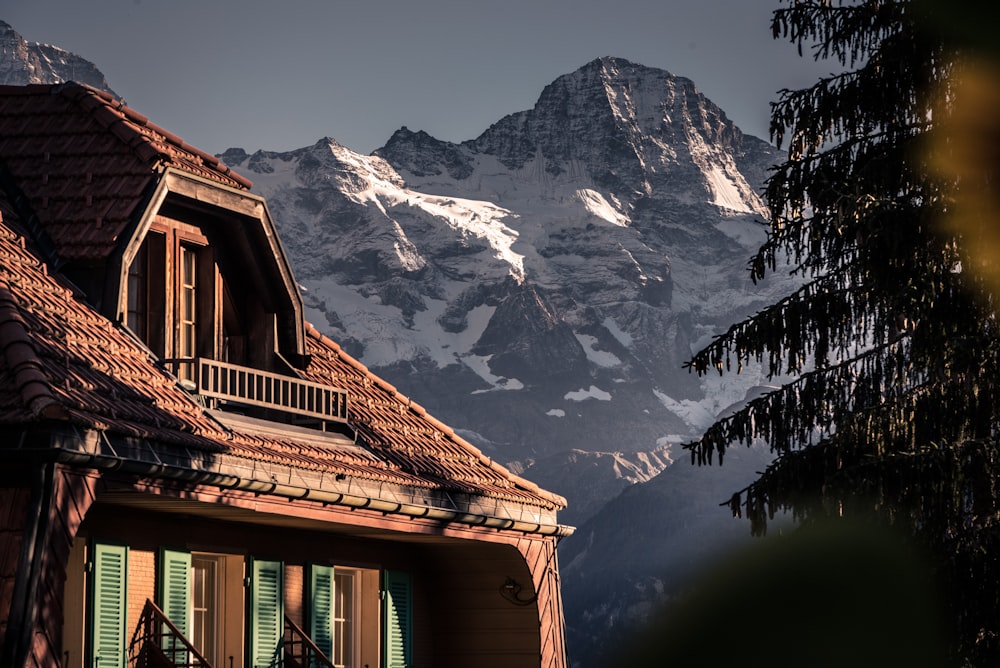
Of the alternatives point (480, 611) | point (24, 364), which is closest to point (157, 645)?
point (24, 364)

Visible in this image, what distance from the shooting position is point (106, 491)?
10.6m

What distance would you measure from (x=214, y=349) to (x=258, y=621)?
2346 mm

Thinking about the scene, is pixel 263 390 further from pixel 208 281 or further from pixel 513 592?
pixel 513 592

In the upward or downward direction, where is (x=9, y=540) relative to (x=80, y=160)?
downward

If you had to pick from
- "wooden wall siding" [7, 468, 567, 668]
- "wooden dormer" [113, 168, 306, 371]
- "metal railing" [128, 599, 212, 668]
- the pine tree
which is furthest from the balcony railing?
the pine tree

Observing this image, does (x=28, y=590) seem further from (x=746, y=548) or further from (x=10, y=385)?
(x=746, y=548)

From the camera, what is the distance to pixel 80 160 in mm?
13688

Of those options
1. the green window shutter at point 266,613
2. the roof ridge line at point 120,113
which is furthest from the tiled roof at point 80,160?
the green window shutter at point 266,613

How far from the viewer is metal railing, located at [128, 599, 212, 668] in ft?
39.0

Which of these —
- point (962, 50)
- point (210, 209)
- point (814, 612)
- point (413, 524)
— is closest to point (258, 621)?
point (413, 524)

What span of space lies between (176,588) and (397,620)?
4044 mm

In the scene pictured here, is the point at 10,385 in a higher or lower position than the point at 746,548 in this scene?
higher

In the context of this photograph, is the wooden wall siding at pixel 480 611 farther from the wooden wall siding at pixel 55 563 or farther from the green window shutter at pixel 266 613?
the wooden wall siding at pixel 55 563

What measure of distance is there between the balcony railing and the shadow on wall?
4558 mm
